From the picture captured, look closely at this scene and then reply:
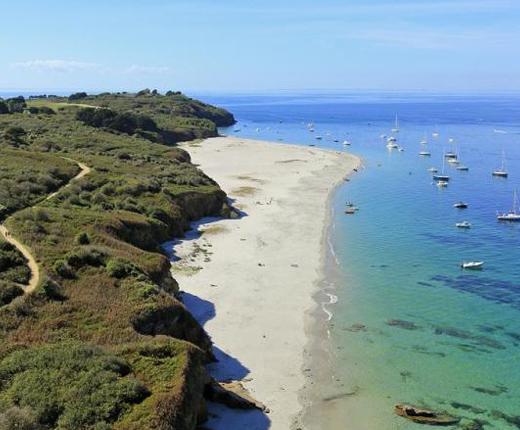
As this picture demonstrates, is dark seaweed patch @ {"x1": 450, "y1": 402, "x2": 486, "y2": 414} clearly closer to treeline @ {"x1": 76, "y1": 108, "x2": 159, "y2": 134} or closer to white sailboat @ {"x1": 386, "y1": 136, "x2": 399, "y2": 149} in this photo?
treeline @ {"x1": 76, "y1": 108, "x2": 159, "y2": 134}

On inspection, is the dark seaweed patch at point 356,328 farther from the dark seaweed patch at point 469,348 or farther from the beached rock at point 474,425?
the beached rock at point 474,425

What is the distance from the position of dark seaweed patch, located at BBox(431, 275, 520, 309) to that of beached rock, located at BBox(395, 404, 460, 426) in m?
19.0

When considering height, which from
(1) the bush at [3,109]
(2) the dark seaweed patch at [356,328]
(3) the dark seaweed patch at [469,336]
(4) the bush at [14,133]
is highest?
(1) the bush at [3,109]

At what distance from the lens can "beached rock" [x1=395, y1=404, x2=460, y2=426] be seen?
94.9 feet

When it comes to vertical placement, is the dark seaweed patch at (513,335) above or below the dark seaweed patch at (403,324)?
below

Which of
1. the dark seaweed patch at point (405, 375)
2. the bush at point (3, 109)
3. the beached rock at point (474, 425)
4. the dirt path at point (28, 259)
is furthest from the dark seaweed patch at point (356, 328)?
the bush at point (3, 109)

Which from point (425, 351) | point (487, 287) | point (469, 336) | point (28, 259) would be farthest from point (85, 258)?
point (487, 287)

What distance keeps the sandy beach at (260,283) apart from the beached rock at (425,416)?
5.37 m

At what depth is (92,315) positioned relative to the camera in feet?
98.4

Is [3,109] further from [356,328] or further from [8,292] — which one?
[356,328]

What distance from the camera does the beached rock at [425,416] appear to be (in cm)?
2891

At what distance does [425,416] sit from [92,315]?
57.1 ft

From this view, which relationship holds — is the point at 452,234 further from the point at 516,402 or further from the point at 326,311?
the point at 516,402

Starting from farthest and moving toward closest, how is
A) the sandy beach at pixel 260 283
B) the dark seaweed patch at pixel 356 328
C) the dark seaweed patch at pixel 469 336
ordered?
the dark seaweed patch at pixel 356 328 < the dark seaweed patch at pixel 469 336 < the sandy beach at pixel 260 283
